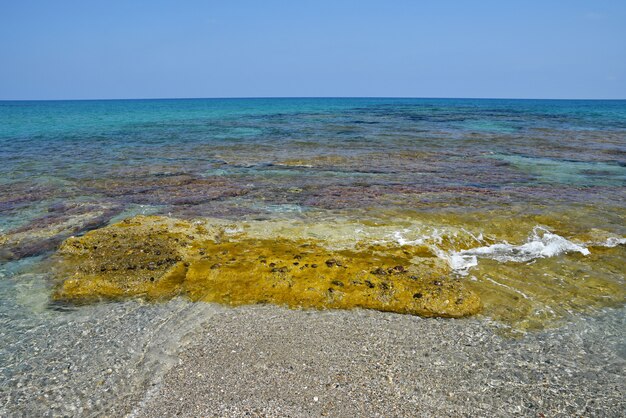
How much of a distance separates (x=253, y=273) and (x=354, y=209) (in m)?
6.04

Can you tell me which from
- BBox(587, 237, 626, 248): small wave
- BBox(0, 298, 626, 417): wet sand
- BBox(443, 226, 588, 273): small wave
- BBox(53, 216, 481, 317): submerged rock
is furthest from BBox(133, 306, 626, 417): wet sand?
BBox(587, 237, 626, 248): small wave

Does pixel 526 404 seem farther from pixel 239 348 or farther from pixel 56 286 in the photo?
pixel 56 286

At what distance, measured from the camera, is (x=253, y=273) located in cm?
980

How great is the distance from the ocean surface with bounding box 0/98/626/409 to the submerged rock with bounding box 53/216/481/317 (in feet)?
1.88

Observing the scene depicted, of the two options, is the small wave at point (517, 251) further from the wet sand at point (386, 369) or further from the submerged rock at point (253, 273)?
the wet sand at point (386, 369)

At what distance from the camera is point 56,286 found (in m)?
9.48

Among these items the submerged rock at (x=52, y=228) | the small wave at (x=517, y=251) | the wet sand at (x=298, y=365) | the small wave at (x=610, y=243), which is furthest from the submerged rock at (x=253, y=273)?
the small wave at (x=610, y=243)

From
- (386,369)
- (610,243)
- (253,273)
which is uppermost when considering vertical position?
(610,243)

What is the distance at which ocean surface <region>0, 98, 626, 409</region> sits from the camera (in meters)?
8.61

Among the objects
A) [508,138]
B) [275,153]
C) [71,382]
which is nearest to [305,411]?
[71,382]

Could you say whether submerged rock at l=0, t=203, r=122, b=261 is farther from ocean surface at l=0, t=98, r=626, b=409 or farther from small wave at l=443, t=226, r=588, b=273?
small wave at l=443, t=226, r=588, b=273

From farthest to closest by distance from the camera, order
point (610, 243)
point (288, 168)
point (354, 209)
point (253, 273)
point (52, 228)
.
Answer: point (288, 168) → point (354, 209) → point (52, 228) → point (610, 243) → point (253, 273)

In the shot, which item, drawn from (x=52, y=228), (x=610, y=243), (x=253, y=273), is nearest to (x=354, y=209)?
(x=253, y=273)

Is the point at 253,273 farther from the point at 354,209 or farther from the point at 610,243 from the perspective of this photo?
the point at 610,243
